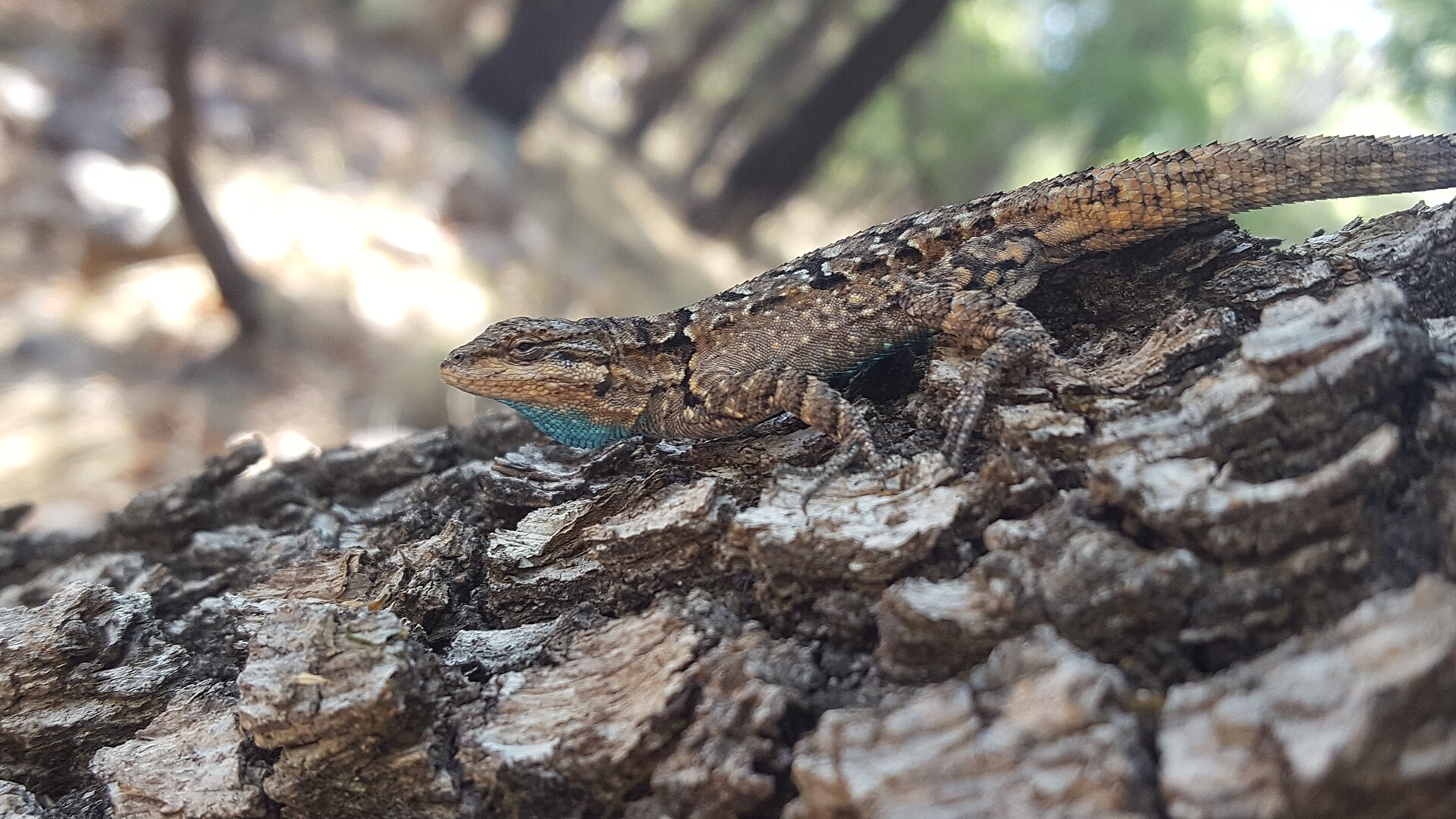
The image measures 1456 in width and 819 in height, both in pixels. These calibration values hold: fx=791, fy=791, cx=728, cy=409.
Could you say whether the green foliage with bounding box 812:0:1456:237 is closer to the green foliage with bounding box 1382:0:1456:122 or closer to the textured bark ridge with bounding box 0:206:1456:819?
the green foliage with bounding box 1382:0:1456:122

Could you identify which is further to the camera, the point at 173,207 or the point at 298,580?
the point at 173,207

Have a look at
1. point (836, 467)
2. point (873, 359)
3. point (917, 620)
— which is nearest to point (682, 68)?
point (873, 359)

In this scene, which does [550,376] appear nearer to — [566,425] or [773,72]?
[566,425]

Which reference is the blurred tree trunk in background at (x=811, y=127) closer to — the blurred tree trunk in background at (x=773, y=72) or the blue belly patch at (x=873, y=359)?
the blurred tree trunk in background at (x=773, y=72)

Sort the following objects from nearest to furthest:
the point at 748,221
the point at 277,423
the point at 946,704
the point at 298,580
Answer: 1. the point at 946,704
2. the point at 298,580
3. the point at 277,423
4. the point at 748,221

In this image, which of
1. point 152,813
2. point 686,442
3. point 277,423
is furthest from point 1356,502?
point 277,423

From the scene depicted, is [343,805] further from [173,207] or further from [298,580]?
[173,207]
